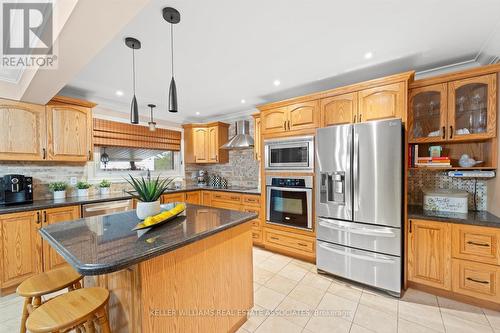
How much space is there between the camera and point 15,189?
252cm

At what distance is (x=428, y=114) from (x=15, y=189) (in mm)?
4864

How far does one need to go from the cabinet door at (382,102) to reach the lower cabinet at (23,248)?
3838 millimetres

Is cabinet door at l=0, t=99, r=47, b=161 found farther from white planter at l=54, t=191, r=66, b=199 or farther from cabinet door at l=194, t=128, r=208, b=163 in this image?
cabinet door at l=194, t=128, r=208, b=163

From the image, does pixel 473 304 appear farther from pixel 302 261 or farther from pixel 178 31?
pixel 178 31

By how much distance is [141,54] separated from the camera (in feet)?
7.18

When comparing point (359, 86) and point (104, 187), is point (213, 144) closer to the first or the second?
point (104, 187)

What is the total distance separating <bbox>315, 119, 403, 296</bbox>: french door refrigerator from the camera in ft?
7.07

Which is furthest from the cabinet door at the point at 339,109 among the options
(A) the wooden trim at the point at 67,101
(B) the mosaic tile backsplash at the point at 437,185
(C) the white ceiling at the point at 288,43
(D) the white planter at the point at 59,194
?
(D) the white planter at the point at 59,194

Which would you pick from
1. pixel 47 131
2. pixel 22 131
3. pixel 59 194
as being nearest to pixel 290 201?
pixel 59 194

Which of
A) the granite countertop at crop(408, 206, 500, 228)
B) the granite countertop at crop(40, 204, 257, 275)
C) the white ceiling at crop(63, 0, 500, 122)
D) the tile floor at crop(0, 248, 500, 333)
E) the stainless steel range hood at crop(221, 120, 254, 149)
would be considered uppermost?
the white ceiling at crop(63, 0, 500, 122)

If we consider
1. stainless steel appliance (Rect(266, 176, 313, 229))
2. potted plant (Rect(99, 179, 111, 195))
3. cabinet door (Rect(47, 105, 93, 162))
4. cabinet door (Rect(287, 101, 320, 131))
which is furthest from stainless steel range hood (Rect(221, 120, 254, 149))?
cabinet door (Rect(47, 105, 93, 162))

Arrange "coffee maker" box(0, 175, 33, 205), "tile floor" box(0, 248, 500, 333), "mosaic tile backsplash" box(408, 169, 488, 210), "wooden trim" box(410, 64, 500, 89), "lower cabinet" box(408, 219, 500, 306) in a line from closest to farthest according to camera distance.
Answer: "tile floor" box(0, 248, 500, 333)
"lower cabinet" box(408, 219, 500, 306)
"wooden trim" box(410, 64, 500, 89)
"mosaic tile backsplash" box(408, 169, 488, 210)
"coffee maker" box(0, 175, 33, 205)

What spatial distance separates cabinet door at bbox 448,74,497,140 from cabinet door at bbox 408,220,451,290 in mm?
984

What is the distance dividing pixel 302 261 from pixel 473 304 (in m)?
1.70
